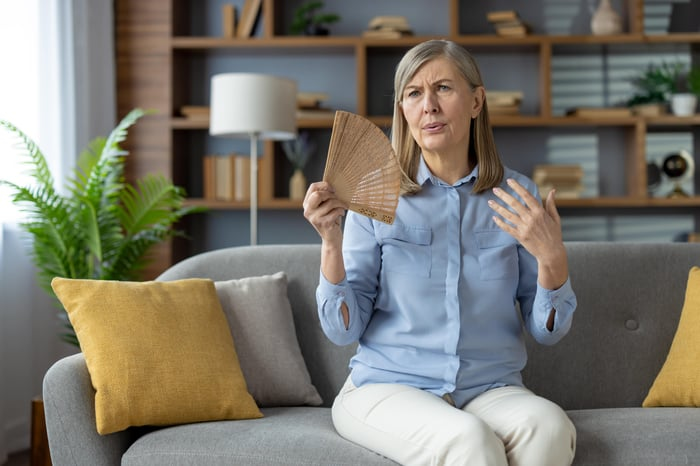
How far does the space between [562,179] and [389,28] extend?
4.08 ft

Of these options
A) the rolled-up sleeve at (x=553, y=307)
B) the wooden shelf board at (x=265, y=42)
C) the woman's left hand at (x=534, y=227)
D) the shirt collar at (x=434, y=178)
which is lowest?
the rolled-up sleeve at (x=553, y=307)

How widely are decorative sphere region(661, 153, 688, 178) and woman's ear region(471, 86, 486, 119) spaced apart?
2885 millimetres

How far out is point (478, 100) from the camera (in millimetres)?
2219

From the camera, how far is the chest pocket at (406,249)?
213 cm

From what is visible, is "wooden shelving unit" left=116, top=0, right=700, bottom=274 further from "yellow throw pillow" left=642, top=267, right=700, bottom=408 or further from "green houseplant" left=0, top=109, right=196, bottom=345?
"yellow throw pillow" left=642, top=267, right=700, bottom=408

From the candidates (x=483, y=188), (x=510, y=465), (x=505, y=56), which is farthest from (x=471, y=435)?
(x=505, y=56)

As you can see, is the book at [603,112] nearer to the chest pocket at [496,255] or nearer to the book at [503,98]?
the book at [503,98]

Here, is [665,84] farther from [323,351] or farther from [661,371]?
[323,351]

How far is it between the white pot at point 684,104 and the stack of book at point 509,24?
885 mm

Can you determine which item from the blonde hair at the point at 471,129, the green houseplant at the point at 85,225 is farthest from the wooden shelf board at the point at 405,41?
the blonde hair at the point at 471,129

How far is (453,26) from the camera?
15.2 feet

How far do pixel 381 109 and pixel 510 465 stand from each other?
3393 mm

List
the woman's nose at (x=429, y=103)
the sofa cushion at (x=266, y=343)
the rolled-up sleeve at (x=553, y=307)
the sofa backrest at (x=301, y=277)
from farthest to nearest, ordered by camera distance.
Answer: the sofa backrest at (x=301, y=277) → the sofa cushion at (x=266, y=343) → the woman's nose at (x=429, y=103) → the rolled-up sleeve at (x=553, y=307)

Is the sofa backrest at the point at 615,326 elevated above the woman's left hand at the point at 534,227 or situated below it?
below
